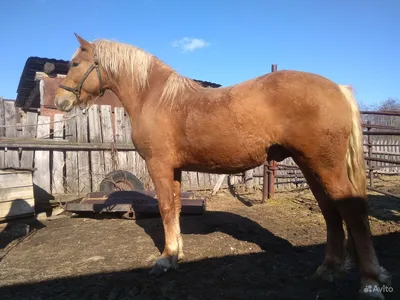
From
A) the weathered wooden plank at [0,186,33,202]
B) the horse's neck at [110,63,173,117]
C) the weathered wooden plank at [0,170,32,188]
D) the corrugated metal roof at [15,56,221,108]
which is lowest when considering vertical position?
the weathered wooden plank at [0,186,33,202]

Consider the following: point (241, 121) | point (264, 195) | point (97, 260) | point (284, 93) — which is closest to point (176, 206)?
point (97, 260)

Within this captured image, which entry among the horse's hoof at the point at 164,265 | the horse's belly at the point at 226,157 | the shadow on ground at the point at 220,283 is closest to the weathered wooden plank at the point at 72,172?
the shadow on ground at the point at 220,283

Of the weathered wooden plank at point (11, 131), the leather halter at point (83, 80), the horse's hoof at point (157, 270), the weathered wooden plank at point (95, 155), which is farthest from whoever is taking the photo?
the weathered wooden plank at point (95, 155)

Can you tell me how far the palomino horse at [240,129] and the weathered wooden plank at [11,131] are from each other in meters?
3.48

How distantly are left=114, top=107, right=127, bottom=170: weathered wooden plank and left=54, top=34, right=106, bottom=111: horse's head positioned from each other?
3850 millimetres

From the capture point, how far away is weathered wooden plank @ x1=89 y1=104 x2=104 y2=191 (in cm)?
734

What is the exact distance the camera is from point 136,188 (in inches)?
280

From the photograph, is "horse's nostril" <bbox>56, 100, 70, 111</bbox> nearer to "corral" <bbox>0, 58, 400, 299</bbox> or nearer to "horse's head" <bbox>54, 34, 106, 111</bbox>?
"horse's head" <bbox>54, 34, 106, 111</bbox>

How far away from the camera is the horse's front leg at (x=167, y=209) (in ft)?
11.2

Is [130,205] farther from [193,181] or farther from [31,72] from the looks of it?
[31,72]

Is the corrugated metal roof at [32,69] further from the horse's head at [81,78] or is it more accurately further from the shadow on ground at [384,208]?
the shadow on ground at [384,208]

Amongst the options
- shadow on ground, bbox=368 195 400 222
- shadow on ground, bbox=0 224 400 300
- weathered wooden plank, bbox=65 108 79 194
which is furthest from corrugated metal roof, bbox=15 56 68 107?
shadow on ground, bbox=368 195 400 222

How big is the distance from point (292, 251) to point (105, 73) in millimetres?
3497

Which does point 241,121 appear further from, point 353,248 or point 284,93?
point 353,248
